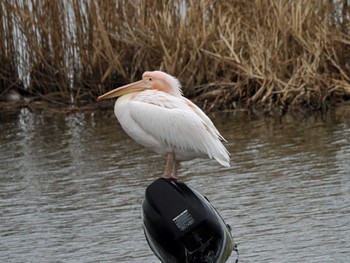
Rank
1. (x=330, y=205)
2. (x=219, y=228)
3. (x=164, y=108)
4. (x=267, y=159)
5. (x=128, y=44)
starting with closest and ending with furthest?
(x=219, y=228) < (x=164, y=108) < (x=330, y=205) < (x=267, y=159) < (x=128, y=44)

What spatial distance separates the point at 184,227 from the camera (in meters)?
5.32

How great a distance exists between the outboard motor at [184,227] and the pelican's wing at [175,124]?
492 mm

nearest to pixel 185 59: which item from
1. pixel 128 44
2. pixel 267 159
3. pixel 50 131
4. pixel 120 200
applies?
pixel 128 44

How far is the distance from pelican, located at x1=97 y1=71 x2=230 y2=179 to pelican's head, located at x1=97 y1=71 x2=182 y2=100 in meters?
0.13

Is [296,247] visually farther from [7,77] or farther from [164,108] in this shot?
[7,77]

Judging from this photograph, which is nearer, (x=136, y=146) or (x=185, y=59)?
(x=136, y=146)

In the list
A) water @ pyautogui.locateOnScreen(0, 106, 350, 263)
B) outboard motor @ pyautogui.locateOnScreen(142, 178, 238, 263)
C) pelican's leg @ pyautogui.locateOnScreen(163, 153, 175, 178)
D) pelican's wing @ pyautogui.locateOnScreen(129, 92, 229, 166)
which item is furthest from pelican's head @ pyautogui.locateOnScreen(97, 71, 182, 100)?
outboard motor @ pyautogui.locateOnScreen(142, 178, 238, 263)

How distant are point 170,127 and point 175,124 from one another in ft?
0.11

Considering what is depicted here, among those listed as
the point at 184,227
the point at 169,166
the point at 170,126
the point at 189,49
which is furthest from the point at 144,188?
the point at 189,49

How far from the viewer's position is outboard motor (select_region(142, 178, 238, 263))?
5.32m

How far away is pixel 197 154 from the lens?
6.09 meters

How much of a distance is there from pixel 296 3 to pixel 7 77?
326 cm

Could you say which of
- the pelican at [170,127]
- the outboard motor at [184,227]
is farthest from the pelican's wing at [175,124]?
the outboard motor at [184,227]

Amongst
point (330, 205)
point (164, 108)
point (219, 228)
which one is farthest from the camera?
point (330, 205)
